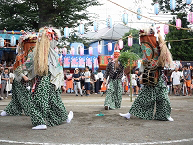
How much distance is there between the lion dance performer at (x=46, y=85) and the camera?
16.3 feet

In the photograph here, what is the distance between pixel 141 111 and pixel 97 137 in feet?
6.99

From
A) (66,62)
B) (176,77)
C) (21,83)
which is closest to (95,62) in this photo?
(66,62)

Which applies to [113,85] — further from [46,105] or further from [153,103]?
[46,105]

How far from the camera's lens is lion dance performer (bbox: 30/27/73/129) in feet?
16.3

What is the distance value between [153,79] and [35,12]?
1772 cm

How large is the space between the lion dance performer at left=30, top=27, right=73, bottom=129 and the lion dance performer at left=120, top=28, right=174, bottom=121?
1962 mm

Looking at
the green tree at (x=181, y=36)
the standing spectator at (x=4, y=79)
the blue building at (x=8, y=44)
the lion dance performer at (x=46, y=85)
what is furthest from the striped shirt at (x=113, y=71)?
the green tree at (x=181, y=36)

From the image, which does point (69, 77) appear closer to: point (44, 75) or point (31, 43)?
point (31, 43)

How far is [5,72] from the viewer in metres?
14.0

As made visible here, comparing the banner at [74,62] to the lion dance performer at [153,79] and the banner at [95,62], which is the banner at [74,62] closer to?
the banner at [95,62]

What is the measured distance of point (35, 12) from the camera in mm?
21531

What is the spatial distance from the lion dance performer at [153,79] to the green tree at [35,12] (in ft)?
52.6

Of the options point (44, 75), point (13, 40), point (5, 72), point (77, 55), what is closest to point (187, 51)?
point (77, 55)

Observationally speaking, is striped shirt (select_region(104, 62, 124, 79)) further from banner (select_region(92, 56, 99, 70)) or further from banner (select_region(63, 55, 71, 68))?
banner (select_region(92, 56, 99, 70))
